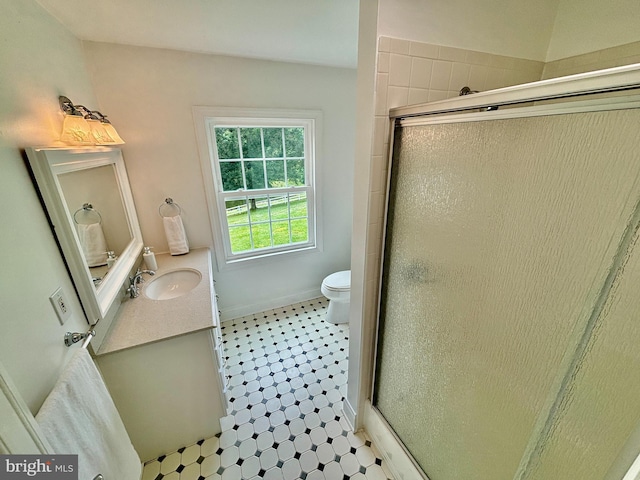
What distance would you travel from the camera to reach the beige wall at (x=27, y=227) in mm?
721

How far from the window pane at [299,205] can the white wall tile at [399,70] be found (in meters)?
1.58

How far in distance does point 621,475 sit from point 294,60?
247cm

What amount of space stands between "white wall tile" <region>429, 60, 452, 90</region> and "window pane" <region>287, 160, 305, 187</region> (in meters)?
1.51

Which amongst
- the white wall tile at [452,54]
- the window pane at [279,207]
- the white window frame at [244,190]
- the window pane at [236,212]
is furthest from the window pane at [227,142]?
the white wall tile at [452,54]

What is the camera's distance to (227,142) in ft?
6.81

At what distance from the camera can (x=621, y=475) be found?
50 centimetres

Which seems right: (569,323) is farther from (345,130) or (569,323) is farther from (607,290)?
(345,130)

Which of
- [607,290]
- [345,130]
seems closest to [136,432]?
[607,290]

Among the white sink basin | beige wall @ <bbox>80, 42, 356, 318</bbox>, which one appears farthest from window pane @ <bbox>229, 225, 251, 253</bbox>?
the white sink basin

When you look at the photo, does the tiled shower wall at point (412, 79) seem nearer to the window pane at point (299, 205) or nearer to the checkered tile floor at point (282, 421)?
the checkered tile floor at point (282, 421)

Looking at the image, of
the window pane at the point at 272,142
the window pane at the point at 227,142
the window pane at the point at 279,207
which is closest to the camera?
the window pane at the point at 227,142

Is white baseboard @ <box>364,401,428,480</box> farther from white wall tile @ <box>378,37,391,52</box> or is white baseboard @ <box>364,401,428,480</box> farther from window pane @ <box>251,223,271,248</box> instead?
white wall tile @ <box>378,37,391,52</box>

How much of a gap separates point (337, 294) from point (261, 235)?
0.93 metres

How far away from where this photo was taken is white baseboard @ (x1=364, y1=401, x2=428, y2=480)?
119 cm
